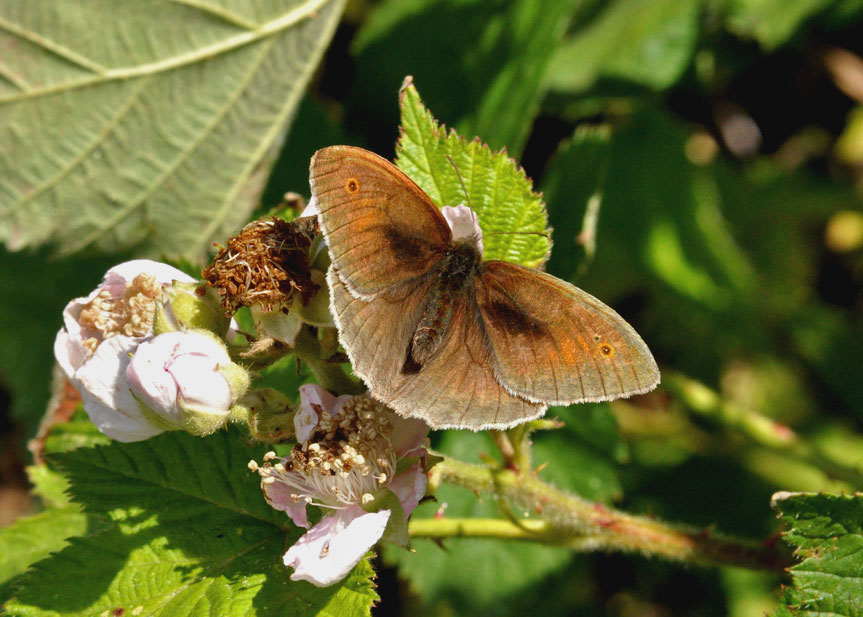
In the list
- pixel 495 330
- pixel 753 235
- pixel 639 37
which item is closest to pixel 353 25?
pixel 639 37

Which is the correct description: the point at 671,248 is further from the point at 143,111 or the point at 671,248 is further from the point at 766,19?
the point at 143,111

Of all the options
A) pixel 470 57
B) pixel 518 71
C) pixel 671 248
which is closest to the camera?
pixel 518 71

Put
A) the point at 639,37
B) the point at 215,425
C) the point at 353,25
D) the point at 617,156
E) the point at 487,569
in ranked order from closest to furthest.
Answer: the point at 215,425, the point at 487,569, the point at 639,37, the point at 617,156, the point at 353,25

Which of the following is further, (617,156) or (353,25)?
(353,25)

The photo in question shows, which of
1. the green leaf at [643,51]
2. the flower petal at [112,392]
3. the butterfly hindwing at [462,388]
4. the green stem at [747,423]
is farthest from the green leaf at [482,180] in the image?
the green leaf at [643,51]

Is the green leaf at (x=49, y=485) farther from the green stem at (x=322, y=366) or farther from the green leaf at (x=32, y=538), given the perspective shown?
the green stem at (x=322, y=366)

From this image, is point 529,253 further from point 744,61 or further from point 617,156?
point 744,61

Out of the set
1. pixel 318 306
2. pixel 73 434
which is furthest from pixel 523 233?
pixel 73 434
